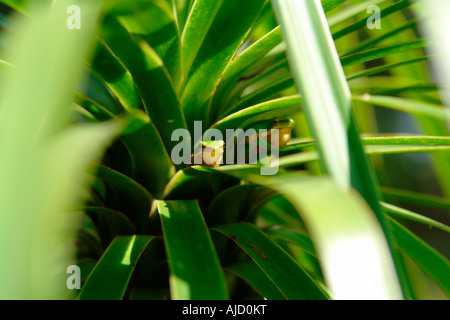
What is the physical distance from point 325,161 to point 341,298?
7 centimetres

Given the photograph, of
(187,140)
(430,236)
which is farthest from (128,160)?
(430,236)

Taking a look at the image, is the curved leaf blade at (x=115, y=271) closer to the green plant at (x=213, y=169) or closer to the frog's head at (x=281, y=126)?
the green plant at (x=213, y=169)

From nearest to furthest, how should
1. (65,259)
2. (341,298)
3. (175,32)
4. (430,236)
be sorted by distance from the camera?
(341,298)
(175,32)
(65,259)
(430,236)

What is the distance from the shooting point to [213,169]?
0.28 meters

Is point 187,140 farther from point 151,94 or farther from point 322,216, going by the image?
point 322,216

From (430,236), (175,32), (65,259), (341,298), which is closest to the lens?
(341,298)

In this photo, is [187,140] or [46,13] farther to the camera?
[187,140]

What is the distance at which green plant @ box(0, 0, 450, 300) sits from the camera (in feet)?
0.52

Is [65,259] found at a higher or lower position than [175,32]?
lower

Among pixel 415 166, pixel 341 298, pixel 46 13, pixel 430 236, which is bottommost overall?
pixel 341 298

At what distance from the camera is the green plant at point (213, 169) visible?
16cm

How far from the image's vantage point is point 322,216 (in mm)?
151

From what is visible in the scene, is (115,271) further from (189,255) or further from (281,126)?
(281,126)

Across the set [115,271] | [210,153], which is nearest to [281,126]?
[210,153]
